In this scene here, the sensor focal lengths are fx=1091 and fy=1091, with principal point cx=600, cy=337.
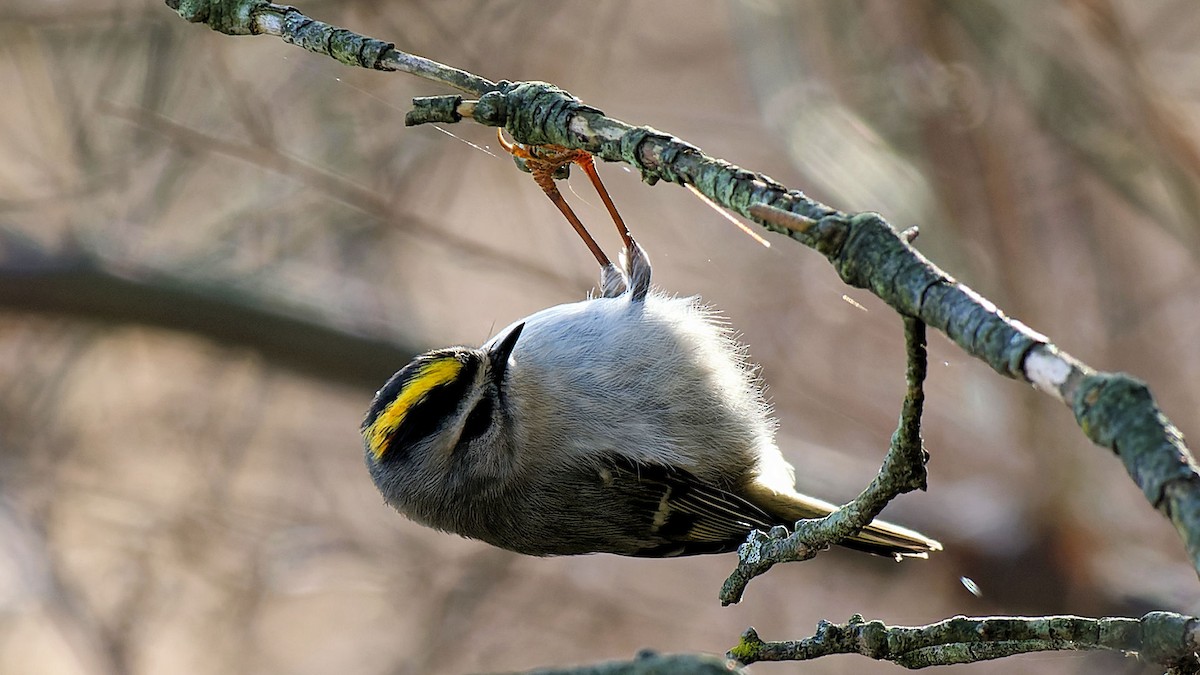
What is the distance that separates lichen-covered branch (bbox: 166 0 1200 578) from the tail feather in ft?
4.79

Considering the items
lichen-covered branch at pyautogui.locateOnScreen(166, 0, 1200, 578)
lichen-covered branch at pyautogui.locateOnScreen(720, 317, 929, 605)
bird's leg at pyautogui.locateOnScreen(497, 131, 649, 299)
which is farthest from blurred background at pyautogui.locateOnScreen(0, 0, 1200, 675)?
lichen-covered branch at pyautogui.locateOnScreen(720, 317, 929, 605)

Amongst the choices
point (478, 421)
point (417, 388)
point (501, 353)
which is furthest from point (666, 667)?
point (478, 421)

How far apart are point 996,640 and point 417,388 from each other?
5.34 feet

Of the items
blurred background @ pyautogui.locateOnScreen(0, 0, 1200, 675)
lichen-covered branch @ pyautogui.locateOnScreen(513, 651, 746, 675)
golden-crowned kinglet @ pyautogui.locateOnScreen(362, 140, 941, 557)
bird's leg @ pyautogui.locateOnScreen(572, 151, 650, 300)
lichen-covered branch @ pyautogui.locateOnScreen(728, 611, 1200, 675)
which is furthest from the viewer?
blurred background @ pyautogui.locateOnScreen(0, 0, 1200, 675)

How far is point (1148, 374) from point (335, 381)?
4.20m

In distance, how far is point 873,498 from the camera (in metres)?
1.47

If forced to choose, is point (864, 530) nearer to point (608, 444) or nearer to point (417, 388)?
point (608, 444)

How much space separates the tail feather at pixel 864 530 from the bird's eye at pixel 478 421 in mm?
951

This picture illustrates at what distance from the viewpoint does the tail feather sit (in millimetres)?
3096

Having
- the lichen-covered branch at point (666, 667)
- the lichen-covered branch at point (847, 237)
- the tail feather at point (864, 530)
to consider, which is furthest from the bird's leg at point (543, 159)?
the lichen-covered branch at point (666, 667)

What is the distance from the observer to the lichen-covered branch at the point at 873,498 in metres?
1.28

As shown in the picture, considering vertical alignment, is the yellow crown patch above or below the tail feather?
below

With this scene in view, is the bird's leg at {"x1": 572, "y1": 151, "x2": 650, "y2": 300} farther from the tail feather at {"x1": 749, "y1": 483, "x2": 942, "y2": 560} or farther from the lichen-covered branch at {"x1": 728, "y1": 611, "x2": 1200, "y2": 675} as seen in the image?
the lichen-covered branch at {"x1": 728, "y1": 611, "x2": 1200, "y2": 675}

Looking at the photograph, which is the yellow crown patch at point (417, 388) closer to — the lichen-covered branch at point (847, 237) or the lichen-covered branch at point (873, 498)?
the lichen-covered branch at point (847, 237)
